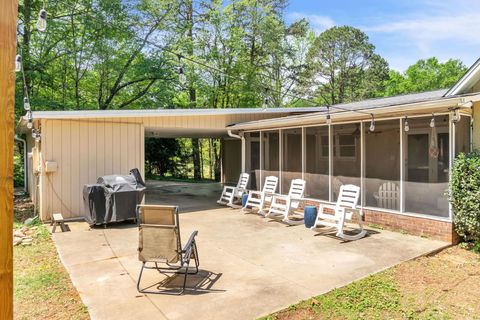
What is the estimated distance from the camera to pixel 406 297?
12.4ft

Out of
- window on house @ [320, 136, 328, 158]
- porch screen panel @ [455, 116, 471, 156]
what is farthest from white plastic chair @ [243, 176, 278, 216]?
porch screen panel @ [455, 116, 471, 156]

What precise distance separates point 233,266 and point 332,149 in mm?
4381

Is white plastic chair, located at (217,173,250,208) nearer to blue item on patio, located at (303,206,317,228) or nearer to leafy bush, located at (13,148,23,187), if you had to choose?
blue item on patio, located at (303,206,317,228)

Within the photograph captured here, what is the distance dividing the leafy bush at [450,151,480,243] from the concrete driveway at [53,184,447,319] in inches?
20.2

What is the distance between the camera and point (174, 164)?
2211cm

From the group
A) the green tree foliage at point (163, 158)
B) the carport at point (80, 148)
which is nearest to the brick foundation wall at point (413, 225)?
the carport at point (80, 148)

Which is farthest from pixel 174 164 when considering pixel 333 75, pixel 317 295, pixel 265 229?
pixel 317 295

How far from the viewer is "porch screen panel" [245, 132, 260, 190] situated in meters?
10.4

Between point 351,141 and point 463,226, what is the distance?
287 cm

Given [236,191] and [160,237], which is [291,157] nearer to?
[236,191]

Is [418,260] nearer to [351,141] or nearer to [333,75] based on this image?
[351,141]

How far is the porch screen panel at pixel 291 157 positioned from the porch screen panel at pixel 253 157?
1144mm

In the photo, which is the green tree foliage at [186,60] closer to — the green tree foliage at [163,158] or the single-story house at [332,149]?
the green tree foliage at [163,158]

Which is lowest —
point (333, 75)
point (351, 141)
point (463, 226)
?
point (463, 226)
